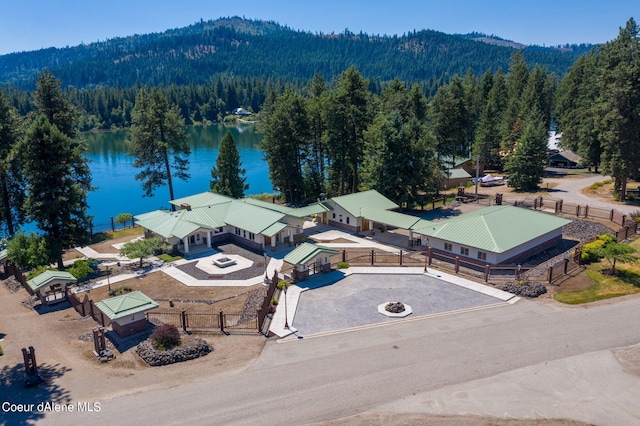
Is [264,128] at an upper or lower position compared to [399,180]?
upper

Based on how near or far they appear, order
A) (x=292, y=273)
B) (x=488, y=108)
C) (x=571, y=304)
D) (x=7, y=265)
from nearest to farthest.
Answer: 1. (x=571, y=304)
2. (x=292, y=273)
3. (x=7, y=265)
4. (x=488, y=108)

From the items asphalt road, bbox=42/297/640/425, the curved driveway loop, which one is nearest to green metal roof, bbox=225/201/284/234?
the curved driveway loop

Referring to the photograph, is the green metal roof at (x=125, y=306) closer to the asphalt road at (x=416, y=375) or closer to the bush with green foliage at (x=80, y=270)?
the asphalt road at (x=416, y=375)

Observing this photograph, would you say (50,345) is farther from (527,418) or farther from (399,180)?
(399,180)

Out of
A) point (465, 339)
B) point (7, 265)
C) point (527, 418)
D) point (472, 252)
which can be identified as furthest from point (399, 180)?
point (7, 265)

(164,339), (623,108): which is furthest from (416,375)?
(623,108)

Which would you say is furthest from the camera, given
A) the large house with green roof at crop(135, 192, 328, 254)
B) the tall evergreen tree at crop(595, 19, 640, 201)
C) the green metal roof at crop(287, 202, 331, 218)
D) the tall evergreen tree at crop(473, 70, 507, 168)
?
the tall evergreen tree at crop(473, 70, 507, 168)

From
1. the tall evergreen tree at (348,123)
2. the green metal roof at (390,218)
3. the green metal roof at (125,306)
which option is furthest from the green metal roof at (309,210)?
the green metal roof at (125,306)

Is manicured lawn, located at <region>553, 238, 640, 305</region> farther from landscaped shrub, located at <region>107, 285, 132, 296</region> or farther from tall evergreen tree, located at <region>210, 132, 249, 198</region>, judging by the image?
tall evergreen tree, located at <region>210, 132, 249, 198</region>
